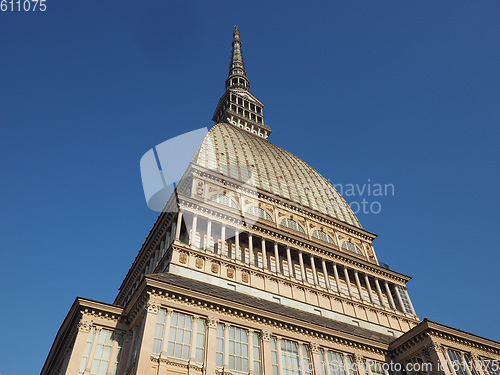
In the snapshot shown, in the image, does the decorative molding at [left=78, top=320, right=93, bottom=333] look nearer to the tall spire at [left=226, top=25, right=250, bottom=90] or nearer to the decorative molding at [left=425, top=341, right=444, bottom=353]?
the decorative molding at [left=425, top=341, right=444, bottom=353]

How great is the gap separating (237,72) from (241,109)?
2119cm

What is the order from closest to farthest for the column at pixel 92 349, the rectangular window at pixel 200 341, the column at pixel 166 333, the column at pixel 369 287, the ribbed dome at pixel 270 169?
the column at pixel 166 333
the column at pixel 92 349
the rectangular window at pixel 200 341
the column at pixel 369 287
the ribbed dome at pixel 270 169

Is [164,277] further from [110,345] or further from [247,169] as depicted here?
[247,169]

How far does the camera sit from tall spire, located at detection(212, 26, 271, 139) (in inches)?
3196

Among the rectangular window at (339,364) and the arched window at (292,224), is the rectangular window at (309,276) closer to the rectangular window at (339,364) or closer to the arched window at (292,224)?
the arched window at (292,224)

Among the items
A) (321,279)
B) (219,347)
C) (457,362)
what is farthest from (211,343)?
(457,362)

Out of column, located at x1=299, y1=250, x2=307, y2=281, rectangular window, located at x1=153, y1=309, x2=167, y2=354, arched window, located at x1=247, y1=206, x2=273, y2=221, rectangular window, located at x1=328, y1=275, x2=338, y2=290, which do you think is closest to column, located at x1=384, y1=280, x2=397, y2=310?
rectangular window, located at x1=328, y1=275, x2=338, y2=290

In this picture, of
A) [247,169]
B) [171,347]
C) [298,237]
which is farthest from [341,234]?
[171,347]

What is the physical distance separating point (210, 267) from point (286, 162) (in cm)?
3468

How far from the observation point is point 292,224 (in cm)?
4962

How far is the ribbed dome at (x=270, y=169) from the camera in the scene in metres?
53.8

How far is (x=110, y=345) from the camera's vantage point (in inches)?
1073

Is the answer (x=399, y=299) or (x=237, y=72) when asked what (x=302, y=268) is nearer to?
(x=399, y=299)

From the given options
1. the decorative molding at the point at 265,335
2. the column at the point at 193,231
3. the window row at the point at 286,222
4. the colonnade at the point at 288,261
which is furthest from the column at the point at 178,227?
the decorative molding at the point at 265,335
